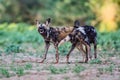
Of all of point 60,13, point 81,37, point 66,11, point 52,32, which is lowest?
point 81,37

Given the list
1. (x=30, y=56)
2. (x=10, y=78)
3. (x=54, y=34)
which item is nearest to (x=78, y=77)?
(x=10, y=78)

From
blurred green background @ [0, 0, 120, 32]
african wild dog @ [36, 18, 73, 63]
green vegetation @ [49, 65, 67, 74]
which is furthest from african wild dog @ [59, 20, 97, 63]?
blurred green background @ [0, 0, 120, 32]

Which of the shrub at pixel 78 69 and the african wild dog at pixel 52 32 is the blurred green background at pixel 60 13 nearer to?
the african wild dog at pixel 52 32

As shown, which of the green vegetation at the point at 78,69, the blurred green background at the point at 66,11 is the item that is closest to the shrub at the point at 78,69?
the green vegetation at the point at 78,69

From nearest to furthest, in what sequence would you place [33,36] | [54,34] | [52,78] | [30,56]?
[52,78]
[54,34]
[30,56]
[33,36]

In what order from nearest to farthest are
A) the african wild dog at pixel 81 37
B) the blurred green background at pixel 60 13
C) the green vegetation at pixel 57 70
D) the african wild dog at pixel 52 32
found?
the green vegetation at pixel 57 70, the african wild dog at pixel 52 32, the african wild dog at pixel 81 37, the blurred green background at pixel 60 13

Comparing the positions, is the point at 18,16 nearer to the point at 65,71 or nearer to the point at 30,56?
the point at 30,56

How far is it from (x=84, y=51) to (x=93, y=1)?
25.8 m

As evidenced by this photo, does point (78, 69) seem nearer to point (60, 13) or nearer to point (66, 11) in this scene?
point (66, 11)

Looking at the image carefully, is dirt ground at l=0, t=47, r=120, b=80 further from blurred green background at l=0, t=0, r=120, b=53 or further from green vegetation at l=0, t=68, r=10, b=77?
blurred green background at l=0, t=0, r=120, b=53

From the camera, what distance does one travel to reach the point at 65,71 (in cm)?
1298

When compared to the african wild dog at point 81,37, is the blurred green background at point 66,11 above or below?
above

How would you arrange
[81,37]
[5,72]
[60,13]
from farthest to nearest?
[60,13], [81,37], [5,72]

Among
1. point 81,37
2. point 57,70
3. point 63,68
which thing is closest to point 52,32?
point 81,37
